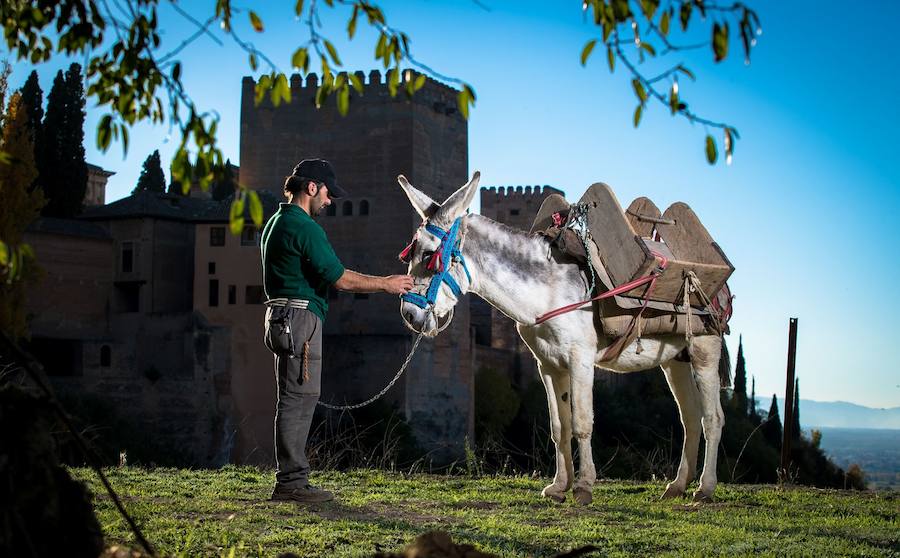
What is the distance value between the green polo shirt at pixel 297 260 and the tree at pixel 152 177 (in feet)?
142

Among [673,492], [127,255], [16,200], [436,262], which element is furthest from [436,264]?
[127,255]

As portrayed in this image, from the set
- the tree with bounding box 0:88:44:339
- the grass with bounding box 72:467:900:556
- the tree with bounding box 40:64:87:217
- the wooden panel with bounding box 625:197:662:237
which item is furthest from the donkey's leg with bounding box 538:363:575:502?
the tree with bounding box 40:64:87:217

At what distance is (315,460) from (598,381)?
47.3 metres

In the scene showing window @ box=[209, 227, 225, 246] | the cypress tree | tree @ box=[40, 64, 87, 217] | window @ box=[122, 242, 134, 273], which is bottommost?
the cypress tree

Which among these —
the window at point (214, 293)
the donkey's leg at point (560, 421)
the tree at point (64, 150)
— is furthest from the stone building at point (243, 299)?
the donkey's leg at point (560, 421)

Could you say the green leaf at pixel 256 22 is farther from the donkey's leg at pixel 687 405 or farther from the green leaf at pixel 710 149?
the donkey's leg at pixel 687 405

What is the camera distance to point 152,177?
48.7m

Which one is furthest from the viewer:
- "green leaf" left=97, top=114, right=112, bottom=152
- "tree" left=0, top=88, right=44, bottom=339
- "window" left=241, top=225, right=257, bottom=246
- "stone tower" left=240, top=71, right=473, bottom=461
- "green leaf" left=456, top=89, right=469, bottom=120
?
"stone tower" left=240, top=71, right=473, bottom=461

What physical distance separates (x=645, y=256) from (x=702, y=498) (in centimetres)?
148

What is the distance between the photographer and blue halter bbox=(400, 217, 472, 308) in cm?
645

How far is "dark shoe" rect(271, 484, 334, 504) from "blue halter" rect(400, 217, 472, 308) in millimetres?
1108

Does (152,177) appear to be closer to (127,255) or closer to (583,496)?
Result: (127,255)

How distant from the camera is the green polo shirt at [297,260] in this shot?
6027 mm

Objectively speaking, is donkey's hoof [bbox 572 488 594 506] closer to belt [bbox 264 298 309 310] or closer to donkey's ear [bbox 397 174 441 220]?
donkey's ear [bbox 397 174 441 220]
